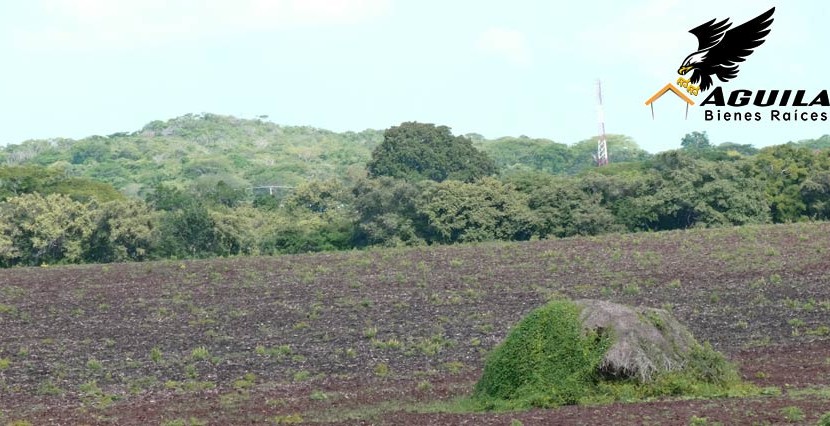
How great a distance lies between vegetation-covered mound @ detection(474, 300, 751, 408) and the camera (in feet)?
78.9

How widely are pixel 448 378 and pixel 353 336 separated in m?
6.93

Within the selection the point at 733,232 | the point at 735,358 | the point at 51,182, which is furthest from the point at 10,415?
the point at 51,182

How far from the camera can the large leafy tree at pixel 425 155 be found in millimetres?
89562

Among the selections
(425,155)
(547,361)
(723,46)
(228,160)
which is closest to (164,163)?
(228,160)

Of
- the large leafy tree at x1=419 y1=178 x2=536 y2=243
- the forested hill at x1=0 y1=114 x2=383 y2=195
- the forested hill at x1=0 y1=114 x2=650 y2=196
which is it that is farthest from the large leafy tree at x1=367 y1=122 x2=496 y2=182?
the forested hill at x1=0 y1=114 x2=383 y2=195

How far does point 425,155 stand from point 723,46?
49.7 m

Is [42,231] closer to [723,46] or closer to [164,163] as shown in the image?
[723,46]

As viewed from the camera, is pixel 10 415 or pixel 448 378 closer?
pixel 10 415

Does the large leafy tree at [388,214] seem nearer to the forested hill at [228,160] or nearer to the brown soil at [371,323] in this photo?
the brown soil at [371,323]

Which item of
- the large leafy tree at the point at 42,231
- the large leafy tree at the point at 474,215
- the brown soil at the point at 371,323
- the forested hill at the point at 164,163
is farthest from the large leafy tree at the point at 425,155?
the forested hill at the point at 164,163

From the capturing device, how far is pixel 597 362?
2420cm

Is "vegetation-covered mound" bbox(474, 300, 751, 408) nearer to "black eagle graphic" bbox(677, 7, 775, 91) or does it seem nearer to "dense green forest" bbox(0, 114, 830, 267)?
"black eagle graphic" bbox(677, 7, 775, 91)

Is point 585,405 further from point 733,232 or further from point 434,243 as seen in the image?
point 434,243

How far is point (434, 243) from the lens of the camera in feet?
215
